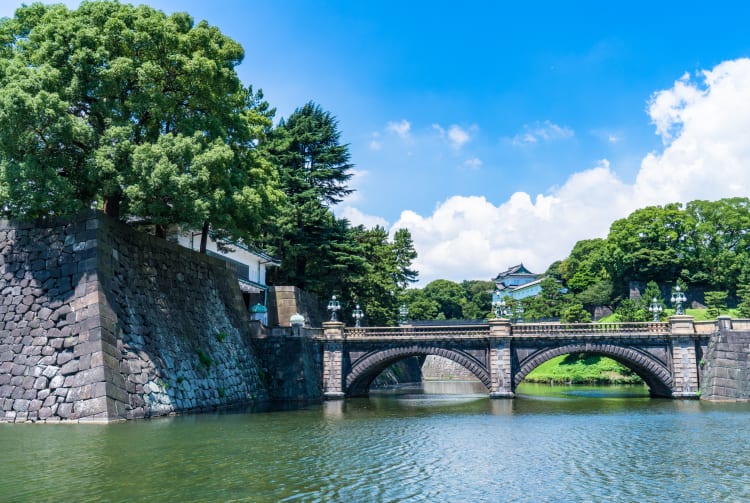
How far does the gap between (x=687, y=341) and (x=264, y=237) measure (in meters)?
32.6

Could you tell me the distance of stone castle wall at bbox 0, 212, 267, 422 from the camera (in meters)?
24.2

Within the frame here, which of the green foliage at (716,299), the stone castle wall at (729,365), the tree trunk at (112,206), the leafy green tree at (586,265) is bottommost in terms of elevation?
the stone castle wall at (729,365)

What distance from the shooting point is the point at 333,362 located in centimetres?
4378

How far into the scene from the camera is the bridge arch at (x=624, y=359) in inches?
1574

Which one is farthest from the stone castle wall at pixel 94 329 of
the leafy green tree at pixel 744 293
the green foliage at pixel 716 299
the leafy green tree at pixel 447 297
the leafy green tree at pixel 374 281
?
the leafy green tree at pixel 447 297

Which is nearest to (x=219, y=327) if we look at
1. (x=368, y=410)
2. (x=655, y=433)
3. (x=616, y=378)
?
(x=368, y=410)

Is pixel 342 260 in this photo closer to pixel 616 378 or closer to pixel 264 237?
pixel 264 237

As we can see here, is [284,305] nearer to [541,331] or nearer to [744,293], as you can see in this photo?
[541,331]

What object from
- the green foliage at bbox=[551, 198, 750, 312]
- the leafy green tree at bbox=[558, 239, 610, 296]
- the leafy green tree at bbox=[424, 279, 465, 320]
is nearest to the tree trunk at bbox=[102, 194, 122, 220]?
the green foliage at bbox=[551, 198, 750, 312]

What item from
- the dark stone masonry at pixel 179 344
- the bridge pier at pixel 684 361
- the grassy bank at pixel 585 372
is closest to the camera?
the dark stone masonry at pixel 179 344

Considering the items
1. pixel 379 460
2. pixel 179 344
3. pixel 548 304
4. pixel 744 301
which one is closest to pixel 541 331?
pixel 179 344

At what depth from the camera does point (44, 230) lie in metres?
27.2

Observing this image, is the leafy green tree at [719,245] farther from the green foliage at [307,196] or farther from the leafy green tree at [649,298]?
the green foliage at [307,196]

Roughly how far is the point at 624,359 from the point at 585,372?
26629 millimetres
